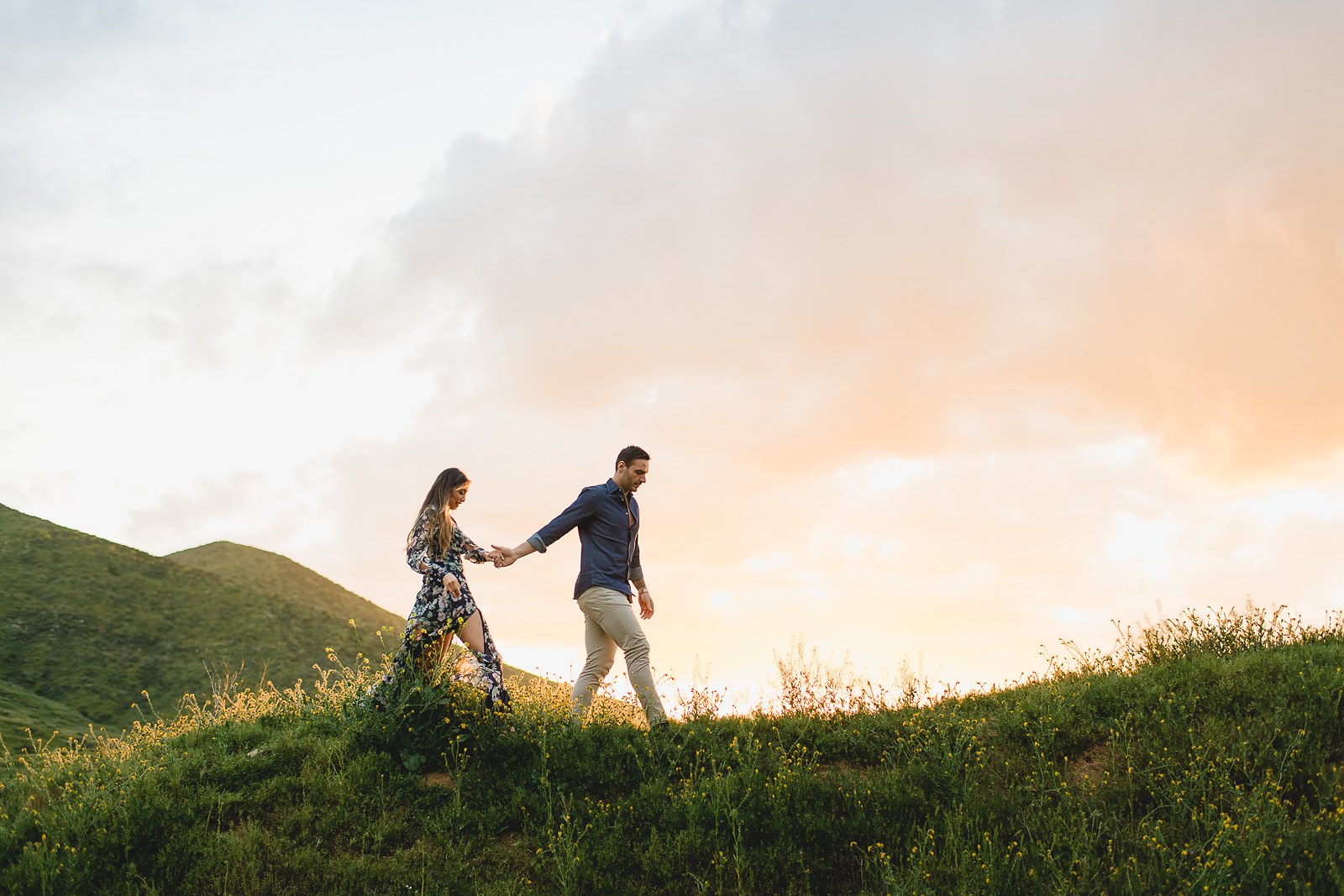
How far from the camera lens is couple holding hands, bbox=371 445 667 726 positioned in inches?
356

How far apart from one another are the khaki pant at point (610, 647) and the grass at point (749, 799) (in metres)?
0.37

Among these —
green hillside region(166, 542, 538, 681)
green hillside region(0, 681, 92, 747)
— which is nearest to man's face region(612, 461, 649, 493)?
green hillside region(0, 681, 92, 747)

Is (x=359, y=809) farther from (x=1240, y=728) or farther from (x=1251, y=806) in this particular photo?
(x=1240, y=728)

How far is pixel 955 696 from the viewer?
997 cm

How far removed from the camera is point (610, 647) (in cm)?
940

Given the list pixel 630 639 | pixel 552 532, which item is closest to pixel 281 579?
pixel 552 532

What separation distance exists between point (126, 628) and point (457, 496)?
6558 centimetres

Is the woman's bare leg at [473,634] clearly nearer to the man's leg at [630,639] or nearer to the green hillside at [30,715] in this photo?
the man's leg at [630,639]

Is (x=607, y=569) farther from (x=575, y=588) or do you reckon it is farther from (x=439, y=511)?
(x=439, y=511)

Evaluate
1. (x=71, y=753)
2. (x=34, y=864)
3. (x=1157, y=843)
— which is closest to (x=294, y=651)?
(x=71, y=753)

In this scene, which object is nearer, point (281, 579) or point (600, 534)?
point (600, 534)

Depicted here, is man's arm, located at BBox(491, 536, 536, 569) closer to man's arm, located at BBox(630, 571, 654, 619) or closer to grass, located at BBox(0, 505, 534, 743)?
man's arm, located at BBox(630, 571, 654, 619)

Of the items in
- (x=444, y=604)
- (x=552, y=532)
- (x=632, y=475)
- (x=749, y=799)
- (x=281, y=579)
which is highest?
(x=281, y=579)

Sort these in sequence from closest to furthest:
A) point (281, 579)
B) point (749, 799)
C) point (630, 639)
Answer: point (749, 799) < point (630, 639) < point (281, 579)
